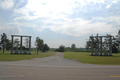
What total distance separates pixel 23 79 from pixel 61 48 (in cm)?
10165

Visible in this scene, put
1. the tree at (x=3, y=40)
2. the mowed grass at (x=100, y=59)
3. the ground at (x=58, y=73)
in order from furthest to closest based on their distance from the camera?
1. the tree at (x=3, y=40)
2. the mowed grass at (x=100, y=59)
3. the ground at (x=58, y=73)

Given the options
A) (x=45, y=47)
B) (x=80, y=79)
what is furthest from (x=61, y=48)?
(x=80, y=79)

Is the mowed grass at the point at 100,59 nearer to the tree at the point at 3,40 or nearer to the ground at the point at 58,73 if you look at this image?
the ground at the point at 58,73

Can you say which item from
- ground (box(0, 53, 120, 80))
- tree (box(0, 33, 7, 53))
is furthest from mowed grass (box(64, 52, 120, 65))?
tree (box(0, 33, 7, 53))

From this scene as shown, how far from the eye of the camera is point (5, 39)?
43.2m

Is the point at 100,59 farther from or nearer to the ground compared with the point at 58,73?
nearer to the ground

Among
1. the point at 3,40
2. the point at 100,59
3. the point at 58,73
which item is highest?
the point at 3,40

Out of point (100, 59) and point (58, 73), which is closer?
point (58, 73)

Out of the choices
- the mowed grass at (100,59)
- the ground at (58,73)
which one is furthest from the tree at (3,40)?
the ground at (58,73)

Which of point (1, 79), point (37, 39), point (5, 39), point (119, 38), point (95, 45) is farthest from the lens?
point (95, 45)

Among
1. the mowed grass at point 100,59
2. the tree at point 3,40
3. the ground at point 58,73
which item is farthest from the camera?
the tree at point 3,40

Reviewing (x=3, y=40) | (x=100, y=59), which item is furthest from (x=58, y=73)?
(x=3, y=40)

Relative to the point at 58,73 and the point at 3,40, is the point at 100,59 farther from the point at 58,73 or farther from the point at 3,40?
the point at 3,40

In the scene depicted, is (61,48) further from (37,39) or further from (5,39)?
(5,39)
